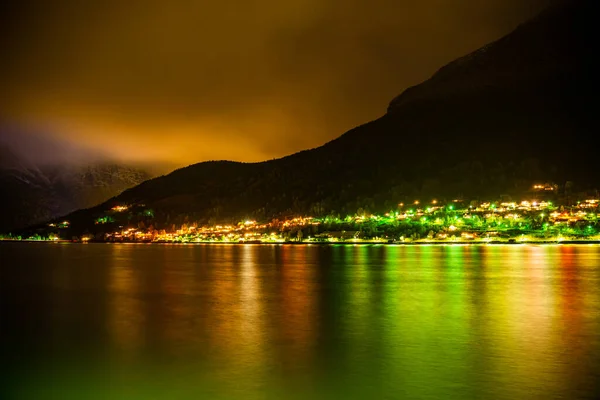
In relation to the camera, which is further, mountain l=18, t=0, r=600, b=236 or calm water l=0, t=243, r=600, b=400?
mountain l=18, t=0, r=600, b=236

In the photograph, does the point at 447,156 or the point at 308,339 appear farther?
the point at 447,156

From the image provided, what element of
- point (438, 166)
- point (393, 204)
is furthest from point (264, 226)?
point (438, 166)

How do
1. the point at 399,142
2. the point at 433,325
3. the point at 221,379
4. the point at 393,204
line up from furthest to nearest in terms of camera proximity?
the point at 399,142 → the point at 393,204 → the point at 433,325 → the point at 221,379

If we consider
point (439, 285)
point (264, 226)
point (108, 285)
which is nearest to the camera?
point (439, 285)

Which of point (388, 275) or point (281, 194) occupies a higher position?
point (281, 194)

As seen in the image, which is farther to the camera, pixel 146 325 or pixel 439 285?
pixel 439 285

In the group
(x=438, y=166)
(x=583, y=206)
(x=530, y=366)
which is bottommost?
(x=530, y=366)

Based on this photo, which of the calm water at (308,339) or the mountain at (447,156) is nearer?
the calm water at (308,339)

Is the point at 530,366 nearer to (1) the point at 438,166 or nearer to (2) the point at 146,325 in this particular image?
Result: (2) the point at 146,325
